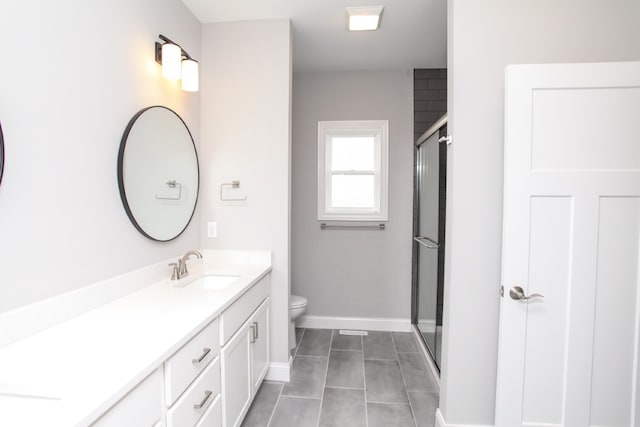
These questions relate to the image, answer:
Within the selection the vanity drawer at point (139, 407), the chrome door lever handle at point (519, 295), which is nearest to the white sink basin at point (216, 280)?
the vanity drawer at point (139, 407)

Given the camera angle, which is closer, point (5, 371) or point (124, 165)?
point (5, 371)

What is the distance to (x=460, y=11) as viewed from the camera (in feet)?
5.05

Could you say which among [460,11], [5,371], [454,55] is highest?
[460,11]

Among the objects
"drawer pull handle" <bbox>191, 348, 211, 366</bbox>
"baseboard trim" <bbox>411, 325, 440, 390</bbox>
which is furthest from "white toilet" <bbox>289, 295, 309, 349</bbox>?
"drawer pull handle" <bbox>191, 348, 211, 366</bbox>

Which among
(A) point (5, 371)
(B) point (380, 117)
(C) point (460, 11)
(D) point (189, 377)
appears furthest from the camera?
(B) point (380, 117)

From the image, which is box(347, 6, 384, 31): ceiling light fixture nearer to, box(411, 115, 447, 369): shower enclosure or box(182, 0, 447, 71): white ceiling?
box(182, 0, 447, 71): white ceiling

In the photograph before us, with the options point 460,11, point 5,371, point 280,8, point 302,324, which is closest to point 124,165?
point 5,371

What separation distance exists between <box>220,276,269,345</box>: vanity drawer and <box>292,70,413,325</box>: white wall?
1113 millimetres

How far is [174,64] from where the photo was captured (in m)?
1.68

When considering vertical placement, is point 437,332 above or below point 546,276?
below

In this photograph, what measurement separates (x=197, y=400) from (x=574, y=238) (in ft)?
6.16

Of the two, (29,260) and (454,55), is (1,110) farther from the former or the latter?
(454,55)

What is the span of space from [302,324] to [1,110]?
9.23 ft

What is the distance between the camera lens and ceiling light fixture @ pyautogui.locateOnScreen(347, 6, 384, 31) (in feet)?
6.40
